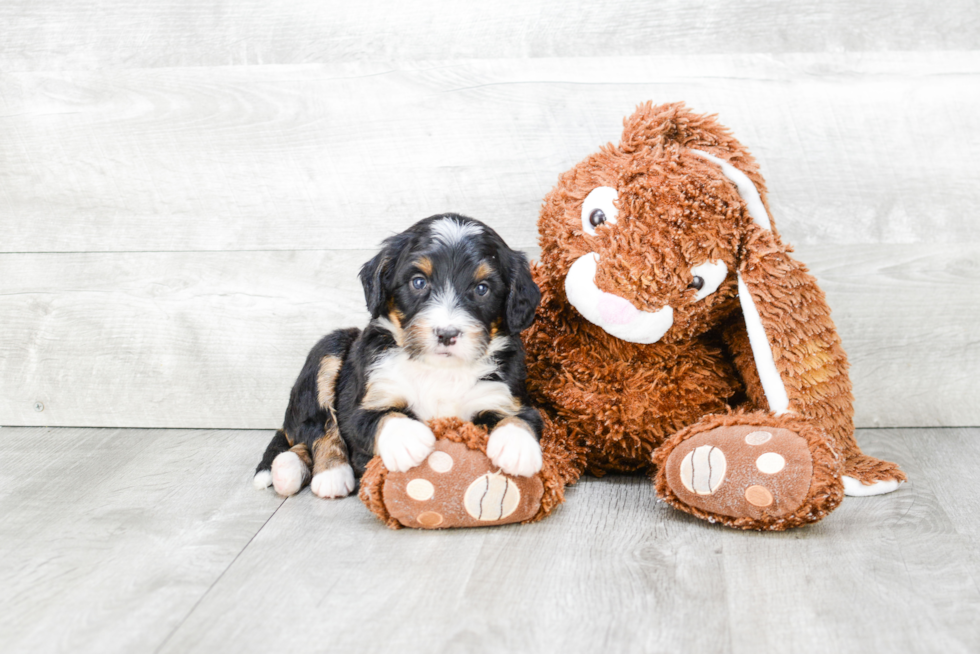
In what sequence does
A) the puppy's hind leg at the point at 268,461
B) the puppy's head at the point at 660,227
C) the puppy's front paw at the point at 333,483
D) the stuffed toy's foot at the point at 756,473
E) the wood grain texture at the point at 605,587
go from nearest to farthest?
the wood grain texture at the point at 605,587 < the stuffed toy's foot at the point at 756,473 < the puppy's head at the point at 660,227 < the puppy's front paw at the point at 333,483 < the puppy's hind leg at the point at 268,461

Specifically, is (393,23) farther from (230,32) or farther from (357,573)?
(357,573)

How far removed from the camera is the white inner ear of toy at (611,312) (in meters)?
2.05

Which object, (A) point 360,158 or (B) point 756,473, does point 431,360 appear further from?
(A) point 360,158

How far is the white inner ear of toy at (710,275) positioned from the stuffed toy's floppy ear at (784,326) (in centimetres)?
4

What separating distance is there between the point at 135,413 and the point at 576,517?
5.84 ft

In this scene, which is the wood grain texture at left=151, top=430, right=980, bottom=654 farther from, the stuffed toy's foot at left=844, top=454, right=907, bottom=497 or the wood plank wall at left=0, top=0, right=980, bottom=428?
the wood plank wall at left=0, top=0, right=980, bottom=428

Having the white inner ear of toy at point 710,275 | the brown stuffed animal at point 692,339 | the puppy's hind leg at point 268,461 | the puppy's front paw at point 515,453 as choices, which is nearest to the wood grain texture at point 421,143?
the brown stuffed animal at point 692,339

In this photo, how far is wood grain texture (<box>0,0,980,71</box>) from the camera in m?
2.73

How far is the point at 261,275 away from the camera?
9.80ft

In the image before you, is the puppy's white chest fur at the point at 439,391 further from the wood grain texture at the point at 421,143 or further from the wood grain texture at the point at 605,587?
the wood grain texture at the point at 421,143

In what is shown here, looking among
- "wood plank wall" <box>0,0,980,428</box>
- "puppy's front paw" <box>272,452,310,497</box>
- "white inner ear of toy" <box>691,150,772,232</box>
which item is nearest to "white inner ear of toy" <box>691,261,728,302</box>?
"white inner ear of toy" <box>691,150,772,232</box>

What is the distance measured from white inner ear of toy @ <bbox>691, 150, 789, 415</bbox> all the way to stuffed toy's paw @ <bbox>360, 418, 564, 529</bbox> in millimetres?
593

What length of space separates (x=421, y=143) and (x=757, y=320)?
131 centimetres

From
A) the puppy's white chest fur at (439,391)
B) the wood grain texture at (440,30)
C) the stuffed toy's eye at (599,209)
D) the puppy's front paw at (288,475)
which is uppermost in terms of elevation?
the wood grain texture at (440,30)
